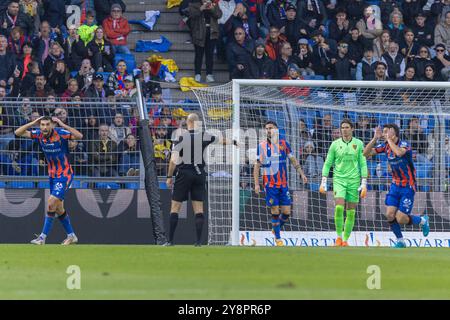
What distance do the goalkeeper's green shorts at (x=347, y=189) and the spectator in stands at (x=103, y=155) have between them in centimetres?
390

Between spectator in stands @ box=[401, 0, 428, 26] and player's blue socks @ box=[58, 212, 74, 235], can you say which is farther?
spectator in stands @ box=[401, 0, 428, 26]

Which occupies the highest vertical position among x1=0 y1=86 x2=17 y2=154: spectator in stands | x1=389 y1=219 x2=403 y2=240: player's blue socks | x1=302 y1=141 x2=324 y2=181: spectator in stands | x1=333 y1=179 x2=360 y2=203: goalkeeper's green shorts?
x1=0 y1=86 x2=17 y2=154: spectator in stands

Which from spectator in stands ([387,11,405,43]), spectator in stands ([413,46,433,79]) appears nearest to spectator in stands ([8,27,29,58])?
spectator in stands ([387,11,405,43])

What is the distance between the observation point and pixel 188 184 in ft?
58.6

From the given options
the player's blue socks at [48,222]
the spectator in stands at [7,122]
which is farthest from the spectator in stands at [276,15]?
the player's blue socks at [48,222]

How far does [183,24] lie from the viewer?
1015 inches

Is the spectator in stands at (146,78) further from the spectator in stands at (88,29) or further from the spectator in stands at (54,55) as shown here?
the spectator in stands at (54,55)

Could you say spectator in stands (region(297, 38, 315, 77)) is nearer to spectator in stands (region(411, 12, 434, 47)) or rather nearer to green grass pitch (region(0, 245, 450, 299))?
spectator in stands (region(411, 12, 434, 47))

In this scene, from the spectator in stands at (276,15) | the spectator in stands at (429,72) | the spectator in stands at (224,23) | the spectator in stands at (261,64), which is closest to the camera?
the spectator in stands at (261,64)

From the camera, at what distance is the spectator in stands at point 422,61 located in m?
25.2

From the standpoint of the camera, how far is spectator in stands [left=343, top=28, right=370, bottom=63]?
83.5ft

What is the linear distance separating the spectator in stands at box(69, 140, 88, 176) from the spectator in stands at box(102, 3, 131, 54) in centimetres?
456

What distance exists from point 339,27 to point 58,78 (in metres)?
6.50

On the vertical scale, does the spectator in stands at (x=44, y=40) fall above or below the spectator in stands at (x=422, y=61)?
above
